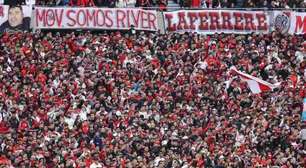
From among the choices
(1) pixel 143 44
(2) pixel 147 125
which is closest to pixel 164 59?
(1) pixel 143 44

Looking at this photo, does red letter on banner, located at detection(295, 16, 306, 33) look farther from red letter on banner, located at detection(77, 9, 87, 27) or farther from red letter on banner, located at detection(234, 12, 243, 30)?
red letter on banner, located at detection(77, 9, 87, 27)

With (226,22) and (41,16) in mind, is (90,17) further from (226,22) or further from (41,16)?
(226,22)

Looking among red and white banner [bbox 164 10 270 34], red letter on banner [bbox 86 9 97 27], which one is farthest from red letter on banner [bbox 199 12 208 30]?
red letter on banner [bbox 86 9 97 27]

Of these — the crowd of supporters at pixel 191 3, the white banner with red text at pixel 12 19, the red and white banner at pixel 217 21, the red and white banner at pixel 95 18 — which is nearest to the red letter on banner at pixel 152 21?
the red and white banner at pixel 95 18

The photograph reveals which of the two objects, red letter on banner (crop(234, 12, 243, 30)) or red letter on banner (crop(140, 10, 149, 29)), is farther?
red letter on banner (crop(234, 12, 243, 30))

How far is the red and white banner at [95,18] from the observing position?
52625 mm

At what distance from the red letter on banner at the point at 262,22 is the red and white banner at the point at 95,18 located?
154 inches

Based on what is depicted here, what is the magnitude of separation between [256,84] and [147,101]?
4.40 metres

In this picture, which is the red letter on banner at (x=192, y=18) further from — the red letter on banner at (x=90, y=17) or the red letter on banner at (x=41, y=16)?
the red letter on banner at (x=41, y=16)

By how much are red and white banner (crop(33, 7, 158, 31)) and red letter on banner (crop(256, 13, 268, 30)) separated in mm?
3912

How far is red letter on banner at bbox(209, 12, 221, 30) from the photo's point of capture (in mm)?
54688

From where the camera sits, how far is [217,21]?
5481 cm

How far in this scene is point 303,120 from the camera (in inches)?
1949

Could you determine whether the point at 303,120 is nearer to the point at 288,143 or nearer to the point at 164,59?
the point at 288,143
